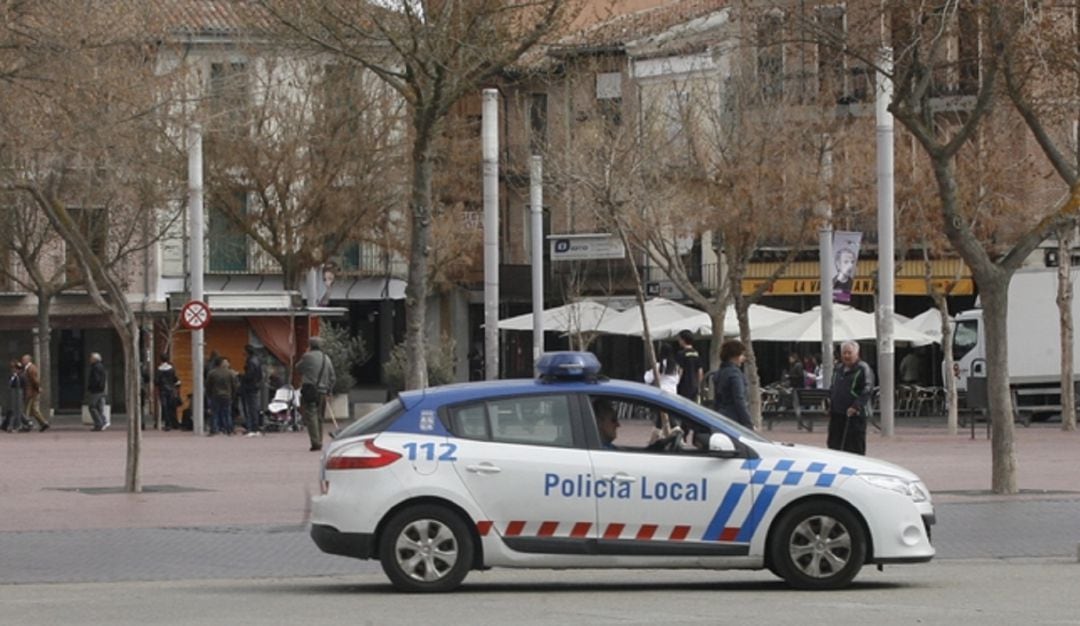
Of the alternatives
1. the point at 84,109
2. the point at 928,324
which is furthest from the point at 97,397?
the point at 84,109

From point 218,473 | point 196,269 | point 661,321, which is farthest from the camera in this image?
point 661,321

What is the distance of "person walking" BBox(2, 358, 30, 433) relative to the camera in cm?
4725

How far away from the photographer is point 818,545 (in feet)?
46.8

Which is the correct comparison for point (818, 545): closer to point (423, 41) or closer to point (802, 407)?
point (423, 41)

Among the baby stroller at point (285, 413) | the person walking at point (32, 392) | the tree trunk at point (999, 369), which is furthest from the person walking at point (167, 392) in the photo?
the tree trunk at point (999, 369)

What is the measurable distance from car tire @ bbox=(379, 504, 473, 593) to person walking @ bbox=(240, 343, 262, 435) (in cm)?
2888

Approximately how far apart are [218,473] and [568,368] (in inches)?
612

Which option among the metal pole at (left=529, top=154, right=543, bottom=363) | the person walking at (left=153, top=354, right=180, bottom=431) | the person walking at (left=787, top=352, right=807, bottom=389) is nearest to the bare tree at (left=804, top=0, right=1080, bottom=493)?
the metal pole at (left=529, top=154, right=543, bottom=363)

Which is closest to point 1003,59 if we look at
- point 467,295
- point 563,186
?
point 563,186

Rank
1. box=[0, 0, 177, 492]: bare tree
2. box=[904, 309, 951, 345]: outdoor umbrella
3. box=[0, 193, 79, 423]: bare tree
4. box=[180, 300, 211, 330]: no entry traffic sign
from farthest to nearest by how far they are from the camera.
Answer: box=[0, 193, 79, 423]: bare tree
box=[904, 309, 951, 345]: outdoor umbrella
box=[180, 300, 211, 330]: no entry traffic sign
box=[0, 0, 177, 492]: bare tree

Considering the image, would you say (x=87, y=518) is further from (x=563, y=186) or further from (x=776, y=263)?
(x=776, y=263)

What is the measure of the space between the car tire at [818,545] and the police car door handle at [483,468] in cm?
194

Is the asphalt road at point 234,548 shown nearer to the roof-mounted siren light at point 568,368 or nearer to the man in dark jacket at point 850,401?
the man in dark jacket at point 850,401

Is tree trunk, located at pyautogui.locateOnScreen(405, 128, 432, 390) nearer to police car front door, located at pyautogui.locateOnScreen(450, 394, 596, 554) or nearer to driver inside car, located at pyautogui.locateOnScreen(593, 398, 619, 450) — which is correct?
driver inside car, located at pyautogui.locateOnScreen(593, 398, 619, 450)
